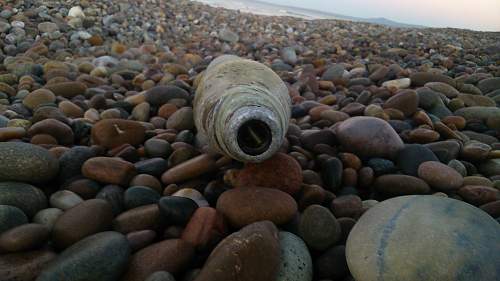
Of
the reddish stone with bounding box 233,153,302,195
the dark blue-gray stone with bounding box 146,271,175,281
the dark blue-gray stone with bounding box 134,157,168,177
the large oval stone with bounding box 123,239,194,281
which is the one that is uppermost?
the reddish stone with bounding box 233,153,302,195

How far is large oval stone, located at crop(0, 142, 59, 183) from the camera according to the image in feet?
7.58

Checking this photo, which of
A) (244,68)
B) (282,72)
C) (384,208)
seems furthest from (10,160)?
(282,72)

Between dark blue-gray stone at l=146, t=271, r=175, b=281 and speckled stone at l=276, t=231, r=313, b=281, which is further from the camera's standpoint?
speckled stone at l=276, t=231, r=313, b=281

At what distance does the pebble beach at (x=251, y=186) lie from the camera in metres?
1.83

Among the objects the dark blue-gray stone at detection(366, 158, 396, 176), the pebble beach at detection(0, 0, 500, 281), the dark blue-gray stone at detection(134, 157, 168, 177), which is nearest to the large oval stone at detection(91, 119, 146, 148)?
the pebble beach at detection(0, 0, 500, 281)

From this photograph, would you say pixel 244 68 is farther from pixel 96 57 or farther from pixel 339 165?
pixel 96 57

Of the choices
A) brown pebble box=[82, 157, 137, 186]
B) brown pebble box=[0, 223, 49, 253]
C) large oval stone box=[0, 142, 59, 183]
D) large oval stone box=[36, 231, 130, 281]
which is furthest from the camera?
brown pebble box=[82, 157, 137, 186]

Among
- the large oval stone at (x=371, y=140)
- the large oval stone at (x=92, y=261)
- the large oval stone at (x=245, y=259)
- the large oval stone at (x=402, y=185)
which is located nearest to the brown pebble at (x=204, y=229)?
the large oval stone at (x=245, y=259)

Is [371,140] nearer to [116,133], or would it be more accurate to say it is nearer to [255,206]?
[255,206]

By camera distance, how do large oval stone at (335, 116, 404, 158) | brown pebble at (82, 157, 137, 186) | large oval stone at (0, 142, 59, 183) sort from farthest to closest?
1. large oval stone at (335, 116, 404, 158)
2. brown pebble at (82, 157, 137, 186)
3. large oval stone at (0, 142, 59, 183)

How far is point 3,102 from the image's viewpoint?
4.10 meters

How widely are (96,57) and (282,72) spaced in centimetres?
335

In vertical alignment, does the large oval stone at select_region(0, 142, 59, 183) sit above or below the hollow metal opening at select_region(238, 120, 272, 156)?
below

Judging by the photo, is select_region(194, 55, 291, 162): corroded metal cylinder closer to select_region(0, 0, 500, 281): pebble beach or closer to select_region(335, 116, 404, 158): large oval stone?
select_region(0, 0, 500, 281): pebble beach
